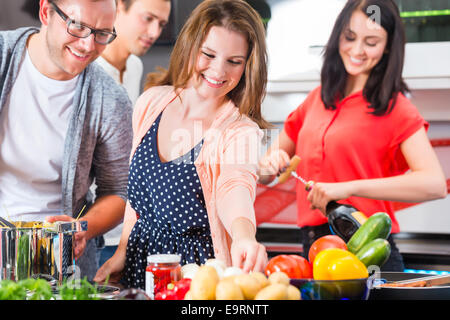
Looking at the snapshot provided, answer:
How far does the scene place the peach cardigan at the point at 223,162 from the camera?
1.22 metres

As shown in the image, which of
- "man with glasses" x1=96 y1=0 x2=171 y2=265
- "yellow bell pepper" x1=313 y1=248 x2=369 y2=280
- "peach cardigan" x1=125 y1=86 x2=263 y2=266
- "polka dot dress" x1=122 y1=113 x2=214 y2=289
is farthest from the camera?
"man with glasses" x1=96 y1=0 x2=171 y2=265

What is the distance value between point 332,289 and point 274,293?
13cm

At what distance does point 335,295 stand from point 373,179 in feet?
2.56

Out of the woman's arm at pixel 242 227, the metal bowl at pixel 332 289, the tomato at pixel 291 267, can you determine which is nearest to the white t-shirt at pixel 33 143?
the woman's arm at pixel 242 227

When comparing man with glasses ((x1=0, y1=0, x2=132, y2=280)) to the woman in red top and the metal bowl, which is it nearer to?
the woman in red top

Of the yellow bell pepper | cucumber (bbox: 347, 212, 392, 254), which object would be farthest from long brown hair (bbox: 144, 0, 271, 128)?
the yellow bell pepper

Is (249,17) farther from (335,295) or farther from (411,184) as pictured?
(335,295)

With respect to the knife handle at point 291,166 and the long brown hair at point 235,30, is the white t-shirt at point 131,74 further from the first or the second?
the knife handle at point 291,166

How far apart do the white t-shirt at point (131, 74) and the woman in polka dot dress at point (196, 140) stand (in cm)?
19

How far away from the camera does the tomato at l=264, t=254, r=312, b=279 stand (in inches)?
36.4

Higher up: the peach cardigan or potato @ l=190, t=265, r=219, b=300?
the peach cardigan

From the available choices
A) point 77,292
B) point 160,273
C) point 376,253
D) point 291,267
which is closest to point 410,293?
point 376,253

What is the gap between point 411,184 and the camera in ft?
5.04

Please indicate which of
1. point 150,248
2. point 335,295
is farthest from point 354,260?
point 150,248
